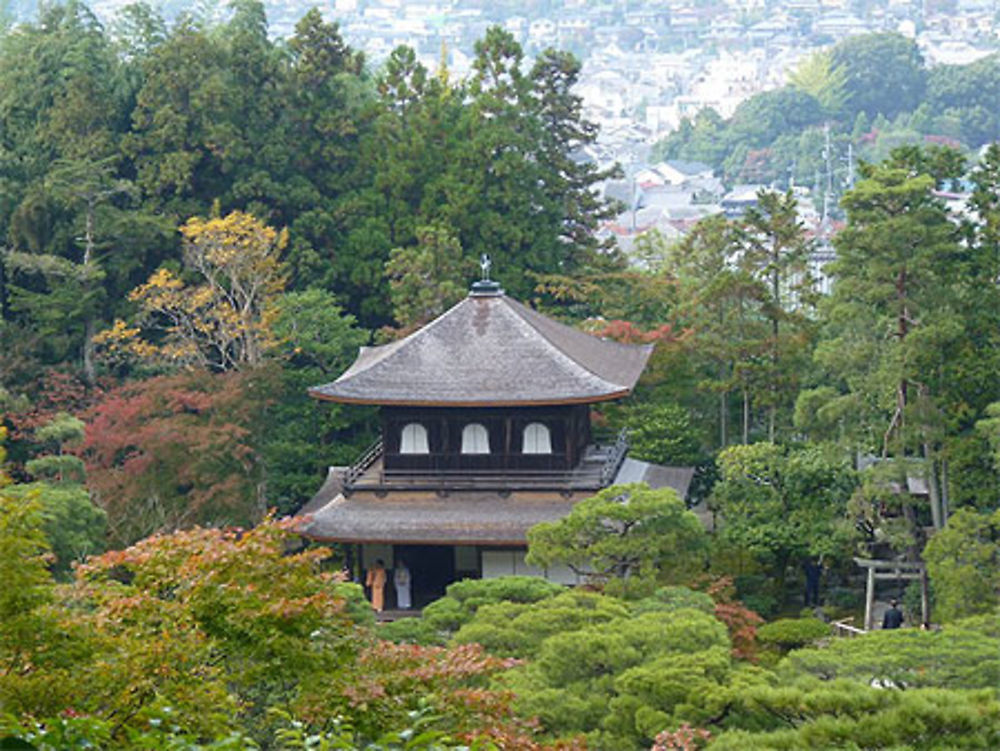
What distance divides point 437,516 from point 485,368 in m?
2.45

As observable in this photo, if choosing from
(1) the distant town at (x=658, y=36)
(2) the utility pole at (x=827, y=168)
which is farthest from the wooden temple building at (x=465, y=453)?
(1) the distant town at (x=658, y=36)

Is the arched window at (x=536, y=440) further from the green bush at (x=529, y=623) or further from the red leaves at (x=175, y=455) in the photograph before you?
the green bush at (x=529, y=623)

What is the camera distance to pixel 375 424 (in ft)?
99.9

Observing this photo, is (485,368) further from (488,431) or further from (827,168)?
(827,168)

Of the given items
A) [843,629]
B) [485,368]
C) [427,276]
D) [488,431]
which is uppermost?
[427,276]

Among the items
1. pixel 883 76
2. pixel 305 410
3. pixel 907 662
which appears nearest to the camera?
pixel 907 662

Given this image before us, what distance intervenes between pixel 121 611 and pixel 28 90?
26.6 m

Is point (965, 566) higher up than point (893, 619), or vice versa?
point (965, 566)

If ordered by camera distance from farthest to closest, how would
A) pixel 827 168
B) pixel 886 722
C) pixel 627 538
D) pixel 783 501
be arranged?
pixel 827 168, pixel 783 501, pixel 627 538, pixel 886 722

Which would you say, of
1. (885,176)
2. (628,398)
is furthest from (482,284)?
(885,176)

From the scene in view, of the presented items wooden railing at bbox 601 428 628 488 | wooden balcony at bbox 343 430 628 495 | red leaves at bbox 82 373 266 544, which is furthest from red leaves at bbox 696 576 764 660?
red leaves at bbox 82 373 266 544

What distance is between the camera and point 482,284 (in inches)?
1029

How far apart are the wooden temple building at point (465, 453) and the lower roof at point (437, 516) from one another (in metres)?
0.02

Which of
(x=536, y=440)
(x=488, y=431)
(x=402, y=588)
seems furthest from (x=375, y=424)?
(x=402, y=588)
